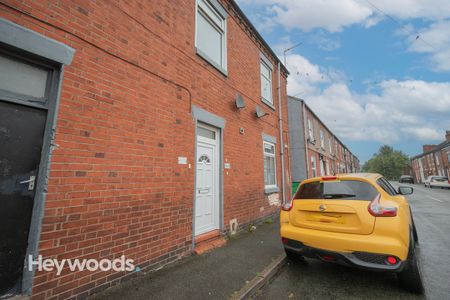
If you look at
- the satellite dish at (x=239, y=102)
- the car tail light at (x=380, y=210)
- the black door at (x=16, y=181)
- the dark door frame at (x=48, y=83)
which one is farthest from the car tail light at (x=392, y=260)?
the satellite dish at (x=239, y=102)

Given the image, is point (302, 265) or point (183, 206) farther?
point (183, 206)

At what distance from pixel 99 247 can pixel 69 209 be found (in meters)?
0.67

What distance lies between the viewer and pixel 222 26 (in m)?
6.19

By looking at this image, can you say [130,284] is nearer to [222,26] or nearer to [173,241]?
[173,241]

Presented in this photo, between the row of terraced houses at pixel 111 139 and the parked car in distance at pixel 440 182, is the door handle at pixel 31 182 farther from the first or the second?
the parked car in distance at pixel 440 182

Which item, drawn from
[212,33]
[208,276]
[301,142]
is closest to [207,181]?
[208,276]

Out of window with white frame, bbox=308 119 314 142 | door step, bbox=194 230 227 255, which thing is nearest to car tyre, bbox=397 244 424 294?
door step, bbox=194 230 227 255

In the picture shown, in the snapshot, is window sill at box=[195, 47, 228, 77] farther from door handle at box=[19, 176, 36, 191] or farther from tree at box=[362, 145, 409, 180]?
tree at box=[362, 145, 409, 180]

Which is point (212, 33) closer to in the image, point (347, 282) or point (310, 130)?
point (347, 282)

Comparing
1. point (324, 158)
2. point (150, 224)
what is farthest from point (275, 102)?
point (324, 158)

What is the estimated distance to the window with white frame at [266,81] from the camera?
837 cm

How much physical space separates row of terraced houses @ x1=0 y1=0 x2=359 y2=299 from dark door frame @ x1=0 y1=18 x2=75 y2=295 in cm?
1

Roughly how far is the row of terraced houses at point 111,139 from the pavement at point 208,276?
0.76 feet

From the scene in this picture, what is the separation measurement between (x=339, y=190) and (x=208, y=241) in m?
2.93
